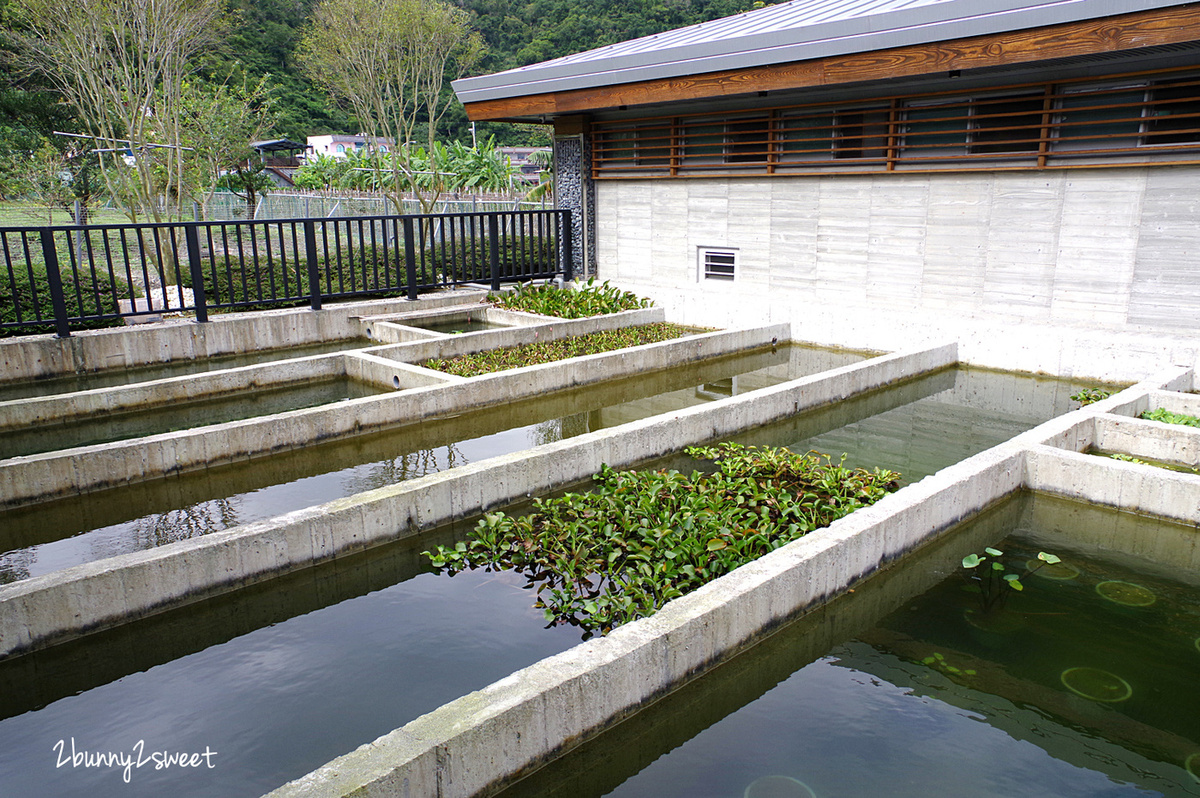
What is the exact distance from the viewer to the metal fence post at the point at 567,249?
14219 mm

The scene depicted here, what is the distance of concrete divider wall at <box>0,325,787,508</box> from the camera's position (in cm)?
568

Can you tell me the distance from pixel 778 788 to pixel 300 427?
5048 mm

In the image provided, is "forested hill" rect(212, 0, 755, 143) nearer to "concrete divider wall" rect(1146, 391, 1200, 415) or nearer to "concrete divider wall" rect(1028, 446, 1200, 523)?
"concrete divider wall" rect(1146, 391, 1200, 415)

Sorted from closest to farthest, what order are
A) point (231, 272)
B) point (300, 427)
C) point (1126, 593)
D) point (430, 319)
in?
point (1126, 593) → point (300, 427) → point (231, 272) → point (430, 319)

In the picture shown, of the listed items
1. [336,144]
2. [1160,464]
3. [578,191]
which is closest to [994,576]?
[1160,464]

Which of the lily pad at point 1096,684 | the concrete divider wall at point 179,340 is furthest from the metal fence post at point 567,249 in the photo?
the lily pad at point 1096,684

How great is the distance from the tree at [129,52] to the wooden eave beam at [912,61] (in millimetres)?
7859

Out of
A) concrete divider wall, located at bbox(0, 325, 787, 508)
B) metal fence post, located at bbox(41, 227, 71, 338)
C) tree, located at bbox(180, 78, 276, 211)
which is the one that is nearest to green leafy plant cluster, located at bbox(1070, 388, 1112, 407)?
concrete divider wall, located at bbox(0, 325, 787, 508)

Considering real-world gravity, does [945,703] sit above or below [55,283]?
below

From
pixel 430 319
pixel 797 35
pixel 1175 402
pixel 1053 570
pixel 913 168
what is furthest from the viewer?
pixel 430 319

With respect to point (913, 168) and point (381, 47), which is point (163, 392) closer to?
point (913, 168)

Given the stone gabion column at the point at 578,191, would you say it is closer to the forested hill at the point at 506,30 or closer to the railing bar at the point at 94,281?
the railing bar at the point at 94,281

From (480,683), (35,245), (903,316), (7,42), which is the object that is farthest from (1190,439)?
(7,42)

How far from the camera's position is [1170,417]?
6914 mm
